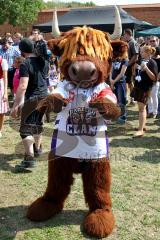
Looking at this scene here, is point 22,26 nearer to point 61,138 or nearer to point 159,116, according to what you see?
point 159,116

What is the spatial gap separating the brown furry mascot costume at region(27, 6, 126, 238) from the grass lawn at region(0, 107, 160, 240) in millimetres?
257

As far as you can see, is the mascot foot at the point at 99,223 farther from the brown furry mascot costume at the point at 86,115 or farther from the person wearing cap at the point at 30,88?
the person wearing cap at the point at 30,88

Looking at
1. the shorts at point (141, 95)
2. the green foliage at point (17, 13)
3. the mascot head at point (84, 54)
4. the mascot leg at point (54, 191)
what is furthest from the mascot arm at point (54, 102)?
the green foliage at point (17, 13)

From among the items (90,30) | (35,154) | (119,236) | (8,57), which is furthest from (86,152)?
(8,57)

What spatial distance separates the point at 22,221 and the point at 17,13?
30290 millimetres

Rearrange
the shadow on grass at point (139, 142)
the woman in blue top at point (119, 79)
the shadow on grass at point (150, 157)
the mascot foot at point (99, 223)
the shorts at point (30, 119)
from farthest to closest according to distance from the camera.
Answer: the woman in blue top at point (119, 79) → the shadow on grass at point (139, 142) → the shadow on grass at point (150, 157) → the shorts at point (30, 119) → the mascot foot at point (99, 223)

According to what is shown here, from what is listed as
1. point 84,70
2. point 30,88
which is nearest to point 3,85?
point 30,88

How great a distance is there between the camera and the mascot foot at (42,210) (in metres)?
3.87

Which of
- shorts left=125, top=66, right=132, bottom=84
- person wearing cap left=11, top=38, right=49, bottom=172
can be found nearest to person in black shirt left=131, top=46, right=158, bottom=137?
person wearing cap left=11, top=38, right=49, bottom=172

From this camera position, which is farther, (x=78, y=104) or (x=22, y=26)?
(x=22, y=26)

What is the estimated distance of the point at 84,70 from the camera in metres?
3.38

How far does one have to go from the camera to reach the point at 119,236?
3.66 meters

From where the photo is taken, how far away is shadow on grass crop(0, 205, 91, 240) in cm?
376

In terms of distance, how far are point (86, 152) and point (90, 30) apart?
3.55ft
